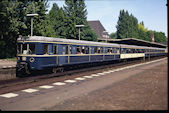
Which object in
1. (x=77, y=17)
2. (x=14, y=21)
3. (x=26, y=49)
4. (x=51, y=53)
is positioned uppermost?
(x=77, y=17)

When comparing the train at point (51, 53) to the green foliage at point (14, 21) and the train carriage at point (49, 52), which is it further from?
the green foliage at point (14, 21)

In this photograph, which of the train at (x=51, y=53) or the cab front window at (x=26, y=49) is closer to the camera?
the train at (x=51, y=53)

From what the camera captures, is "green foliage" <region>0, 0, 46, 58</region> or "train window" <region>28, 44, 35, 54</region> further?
"green foliage" <region>0, 0, 46, 58</region>

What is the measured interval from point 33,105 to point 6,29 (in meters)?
24.5

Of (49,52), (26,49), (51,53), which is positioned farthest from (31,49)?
(51,53)

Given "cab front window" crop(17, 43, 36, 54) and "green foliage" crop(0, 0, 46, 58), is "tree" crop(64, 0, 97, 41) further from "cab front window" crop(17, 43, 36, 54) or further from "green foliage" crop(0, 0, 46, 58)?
"cab front window" crop(17, 43, 36, 54)

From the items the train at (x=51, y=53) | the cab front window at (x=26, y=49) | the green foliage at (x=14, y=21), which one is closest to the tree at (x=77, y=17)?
the green foliage at (x=14, y=21)

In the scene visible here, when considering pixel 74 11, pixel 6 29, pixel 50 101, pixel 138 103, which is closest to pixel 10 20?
pixel 6 29

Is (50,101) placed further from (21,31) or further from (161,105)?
(21,31)

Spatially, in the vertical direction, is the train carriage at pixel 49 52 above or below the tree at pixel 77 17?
below

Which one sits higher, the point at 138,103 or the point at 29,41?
the point at 29,41

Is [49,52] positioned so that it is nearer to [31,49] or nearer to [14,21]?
[31,49]

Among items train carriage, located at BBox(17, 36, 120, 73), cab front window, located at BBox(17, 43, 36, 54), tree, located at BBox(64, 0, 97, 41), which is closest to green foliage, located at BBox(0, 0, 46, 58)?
tree, located at BBox(64, 0, 97, 41)

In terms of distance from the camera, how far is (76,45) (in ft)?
59.5
